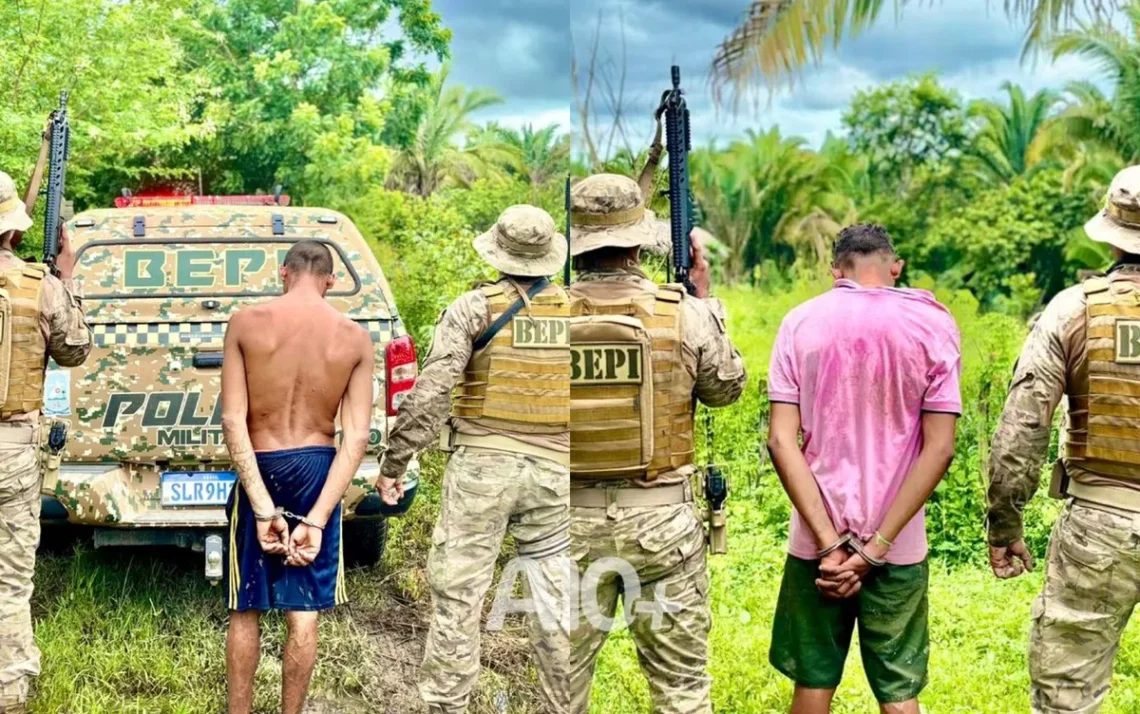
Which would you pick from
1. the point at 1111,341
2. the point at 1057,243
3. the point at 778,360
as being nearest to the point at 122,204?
the point at 778,360

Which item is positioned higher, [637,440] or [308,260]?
[308,260]

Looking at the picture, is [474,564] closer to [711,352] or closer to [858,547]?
[711,352]

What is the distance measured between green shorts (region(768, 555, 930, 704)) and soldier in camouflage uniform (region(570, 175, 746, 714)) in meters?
0.31

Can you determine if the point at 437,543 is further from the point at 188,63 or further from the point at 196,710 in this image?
the point at 188,63

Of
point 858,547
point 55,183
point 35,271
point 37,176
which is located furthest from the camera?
point 37,176

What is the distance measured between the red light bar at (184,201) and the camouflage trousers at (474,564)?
A: 2.58 meters

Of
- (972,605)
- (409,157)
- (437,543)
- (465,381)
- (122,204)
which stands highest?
(409,157)

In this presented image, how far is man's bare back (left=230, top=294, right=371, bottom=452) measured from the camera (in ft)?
14.1

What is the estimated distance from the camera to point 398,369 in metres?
5.53

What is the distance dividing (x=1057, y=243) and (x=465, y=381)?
23014 mm

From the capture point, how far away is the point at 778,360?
378 cm

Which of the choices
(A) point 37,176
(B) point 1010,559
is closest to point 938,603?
(B) point 1010,559

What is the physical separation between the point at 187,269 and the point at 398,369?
1.04 meters

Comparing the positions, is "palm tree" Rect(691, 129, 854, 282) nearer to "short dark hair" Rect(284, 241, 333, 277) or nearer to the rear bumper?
the rear bumper
